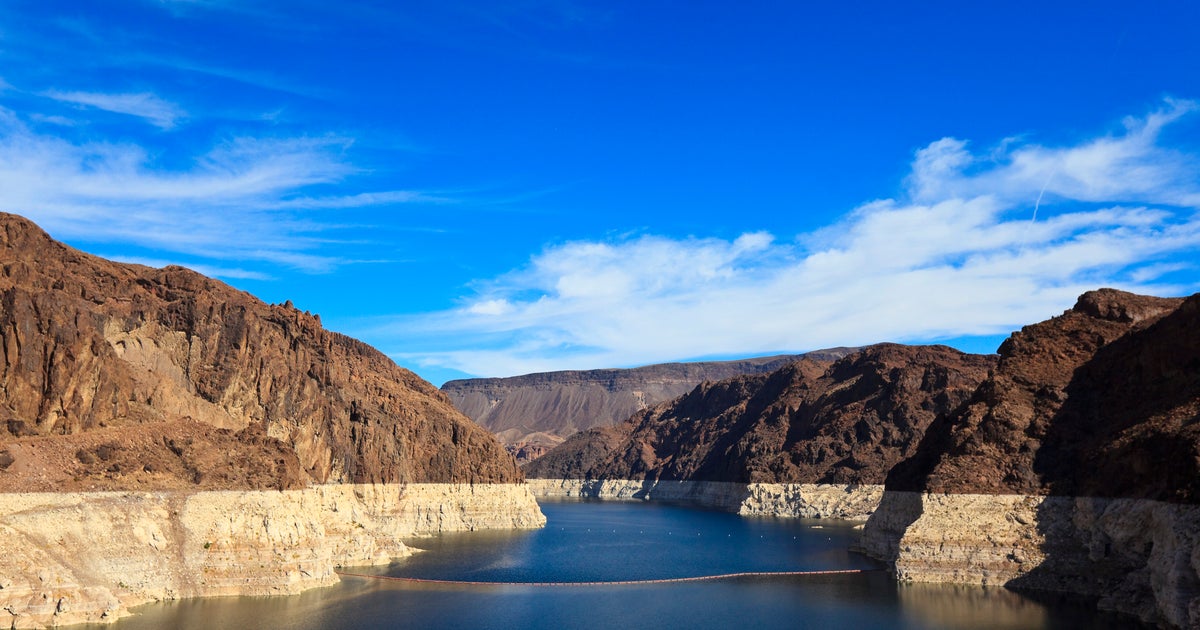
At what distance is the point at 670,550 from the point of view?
114875 millimetres

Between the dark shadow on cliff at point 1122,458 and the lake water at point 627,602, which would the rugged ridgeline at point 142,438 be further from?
the dark shadow on cliff at point 1122,458

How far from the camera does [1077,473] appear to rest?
7500 cm

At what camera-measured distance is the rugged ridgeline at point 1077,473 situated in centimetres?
5866

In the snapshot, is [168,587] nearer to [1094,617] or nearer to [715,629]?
[715,629]

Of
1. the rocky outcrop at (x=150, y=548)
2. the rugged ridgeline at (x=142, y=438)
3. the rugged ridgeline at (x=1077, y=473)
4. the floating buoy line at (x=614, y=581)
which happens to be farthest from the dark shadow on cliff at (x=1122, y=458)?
the rugged ridgeline at (x=142, y=438)

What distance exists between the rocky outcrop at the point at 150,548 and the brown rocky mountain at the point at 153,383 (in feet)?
5.19

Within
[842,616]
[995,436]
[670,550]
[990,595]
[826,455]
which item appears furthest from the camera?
[826,455]

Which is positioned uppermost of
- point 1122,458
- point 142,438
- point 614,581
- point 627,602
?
point 142,438

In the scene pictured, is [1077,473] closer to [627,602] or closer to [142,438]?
[627,602]

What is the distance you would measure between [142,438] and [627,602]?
37.7 meters

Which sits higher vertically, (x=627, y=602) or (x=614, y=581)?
(x=614, y=581)

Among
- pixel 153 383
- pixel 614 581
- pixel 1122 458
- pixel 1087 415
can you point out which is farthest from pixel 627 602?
pixel 1087 415

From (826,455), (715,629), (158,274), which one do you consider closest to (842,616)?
(715,629)

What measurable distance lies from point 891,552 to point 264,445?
2335 inches
